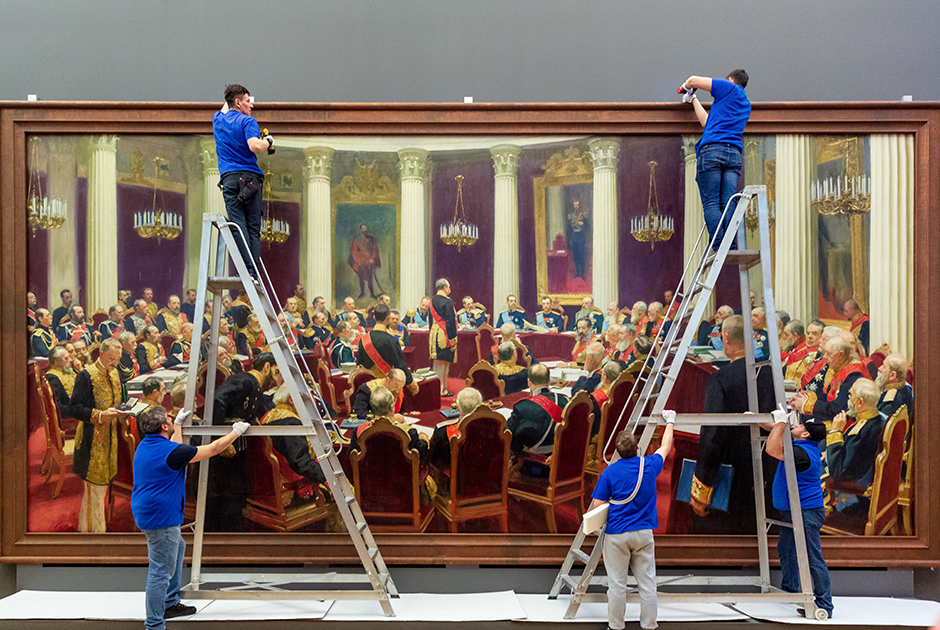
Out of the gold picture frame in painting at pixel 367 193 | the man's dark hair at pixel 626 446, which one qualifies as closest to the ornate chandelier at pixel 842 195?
the man's dark hair at pixel 626 446

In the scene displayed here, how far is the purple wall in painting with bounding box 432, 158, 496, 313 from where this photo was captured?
5.71 metres

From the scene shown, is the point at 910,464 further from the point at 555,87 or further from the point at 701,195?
the point at 555,87

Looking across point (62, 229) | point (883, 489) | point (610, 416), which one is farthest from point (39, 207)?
point (883, 489)

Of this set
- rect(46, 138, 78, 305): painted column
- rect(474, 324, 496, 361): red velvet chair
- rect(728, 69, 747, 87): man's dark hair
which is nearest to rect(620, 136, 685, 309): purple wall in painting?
rect(728, 69, 747, 87): man's dark hair

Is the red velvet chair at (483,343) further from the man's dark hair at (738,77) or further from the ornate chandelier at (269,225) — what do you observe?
the man's dark hair at (738,77)

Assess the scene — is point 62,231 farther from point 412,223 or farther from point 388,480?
point 388,480

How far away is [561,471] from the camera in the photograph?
5590 mm

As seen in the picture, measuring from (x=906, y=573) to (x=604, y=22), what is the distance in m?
5.81

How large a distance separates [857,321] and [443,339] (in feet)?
12.4

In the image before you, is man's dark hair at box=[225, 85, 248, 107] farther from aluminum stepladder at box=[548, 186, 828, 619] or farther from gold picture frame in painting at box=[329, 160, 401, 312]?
aluminum stepladder at box=[548, 186, 828, 619]

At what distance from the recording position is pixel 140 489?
459 cm

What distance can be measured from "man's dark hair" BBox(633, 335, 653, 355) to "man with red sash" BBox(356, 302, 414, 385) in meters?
2.08

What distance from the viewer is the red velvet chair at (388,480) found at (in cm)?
559

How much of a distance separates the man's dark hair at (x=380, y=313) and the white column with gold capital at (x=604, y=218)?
1921 millimetres
